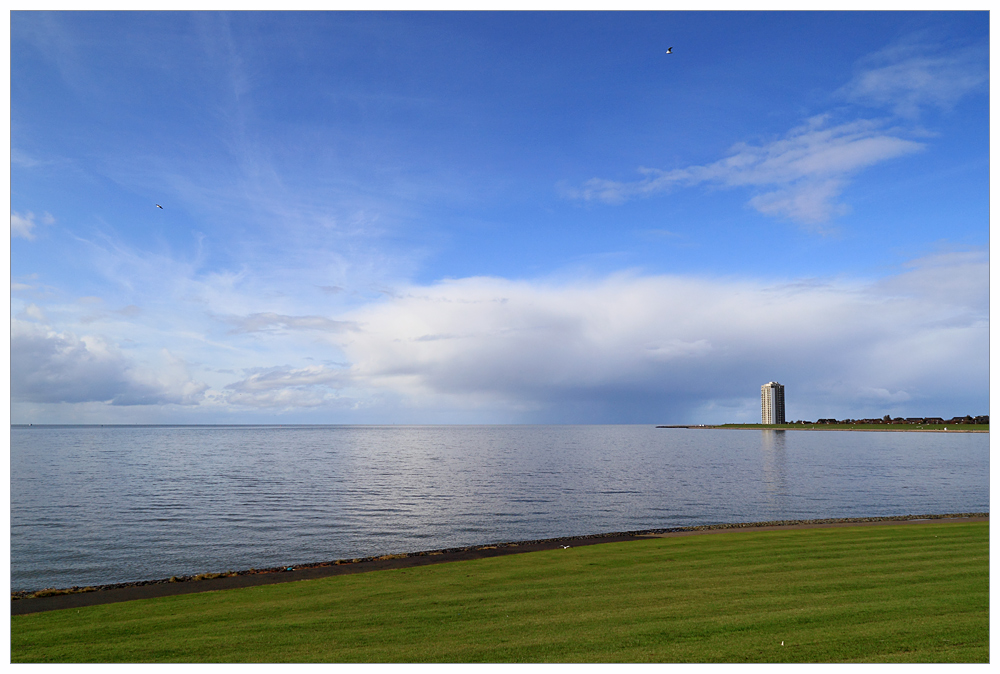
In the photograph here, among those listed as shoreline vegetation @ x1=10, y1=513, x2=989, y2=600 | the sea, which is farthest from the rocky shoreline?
the sea

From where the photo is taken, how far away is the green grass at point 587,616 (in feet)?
26.1

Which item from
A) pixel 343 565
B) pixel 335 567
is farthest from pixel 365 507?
pixel 335 567

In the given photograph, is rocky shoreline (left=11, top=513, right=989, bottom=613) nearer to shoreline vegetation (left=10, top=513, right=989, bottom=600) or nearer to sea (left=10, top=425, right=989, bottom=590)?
shoreline vegetation (left=10, top=513, right=989, bottom=600)

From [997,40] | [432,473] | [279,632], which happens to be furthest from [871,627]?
[432,473]

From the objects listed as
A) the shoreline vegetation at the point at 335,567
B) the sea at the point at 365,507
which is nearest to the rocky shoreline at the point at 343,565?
the shoreline vegetation at the point at 335,567

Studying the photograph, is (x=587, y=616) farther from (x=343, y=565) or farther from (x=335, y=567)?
(x=343, y=565)

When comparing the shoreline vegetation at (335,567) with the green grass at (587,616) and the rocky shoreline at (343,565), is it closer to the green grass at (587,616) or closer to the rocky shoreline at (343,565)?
the rocky shoreline at (343,565)

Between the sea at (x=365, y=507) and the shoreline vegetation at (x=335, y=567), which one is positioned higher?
the shoreline vegetation at (x=335, y=567)

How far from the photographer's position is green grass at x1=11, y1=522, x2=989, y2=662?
796 cm

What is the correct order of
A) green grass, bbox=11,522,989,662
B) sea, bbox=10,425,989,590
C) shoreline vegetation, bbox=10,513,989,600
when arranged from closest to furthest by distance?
1. green grass, bbox=11,522,989,662
2. shoreline vegetation, bbox=10,513,989,600
3. sea, bbox=10,425,989,590

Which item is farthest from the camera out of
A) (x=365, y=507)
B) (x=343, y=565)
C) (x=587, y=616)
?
(x=365, y=507)

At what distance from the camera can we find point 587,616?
32.7 ft

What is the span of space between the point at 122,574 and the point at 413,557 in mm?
10147
